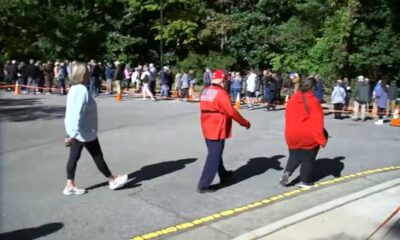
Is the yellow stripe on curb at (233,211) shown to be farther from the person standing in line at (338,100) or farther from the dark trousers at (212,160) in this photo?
the person standing in line at (338,100)

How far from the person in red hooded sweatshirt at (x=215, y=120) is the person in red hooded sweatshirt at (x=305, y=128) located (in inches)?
29.2

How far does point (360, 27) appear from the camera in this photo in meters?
26.8

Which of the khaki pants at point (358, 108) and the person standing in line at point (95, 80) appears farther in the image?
the person standing in line at point (95, 80)

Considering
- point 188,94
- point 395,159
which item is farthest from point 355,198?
point 188,94

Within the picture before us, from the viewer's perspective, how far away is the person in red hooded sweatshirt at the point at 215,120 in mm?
6859

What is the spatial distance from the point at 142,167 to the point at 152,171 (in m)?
0.36

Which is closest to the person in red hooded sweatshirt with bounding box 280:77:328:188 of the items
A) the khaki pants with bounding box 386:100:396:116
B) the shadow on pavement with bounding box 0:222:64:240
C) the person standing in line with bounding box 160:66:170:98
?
the shadow on pavement with bounding box 0:222:64:240

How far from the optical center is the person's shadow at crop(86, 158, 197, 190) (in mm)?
7440

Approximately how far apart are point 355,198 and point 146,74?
48.3 ft

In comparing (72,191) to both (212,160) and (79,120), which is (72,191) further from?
(212,160)

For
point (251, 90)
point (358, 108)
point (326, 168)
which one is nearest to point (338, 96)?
point (358, 108)

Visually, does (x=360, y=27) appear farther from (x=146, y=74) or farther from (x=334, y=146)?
(x=334, y=146)

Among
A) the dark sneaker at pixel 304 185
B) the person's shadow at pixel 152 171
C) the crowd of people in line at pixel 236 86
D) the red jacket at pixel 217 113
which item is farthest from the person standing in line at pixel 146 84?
the red jacket at pixel 217 113

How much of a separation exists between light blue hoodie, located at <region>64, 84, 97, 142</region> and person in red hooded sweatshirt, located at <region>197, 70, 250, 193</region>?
1395 mm
